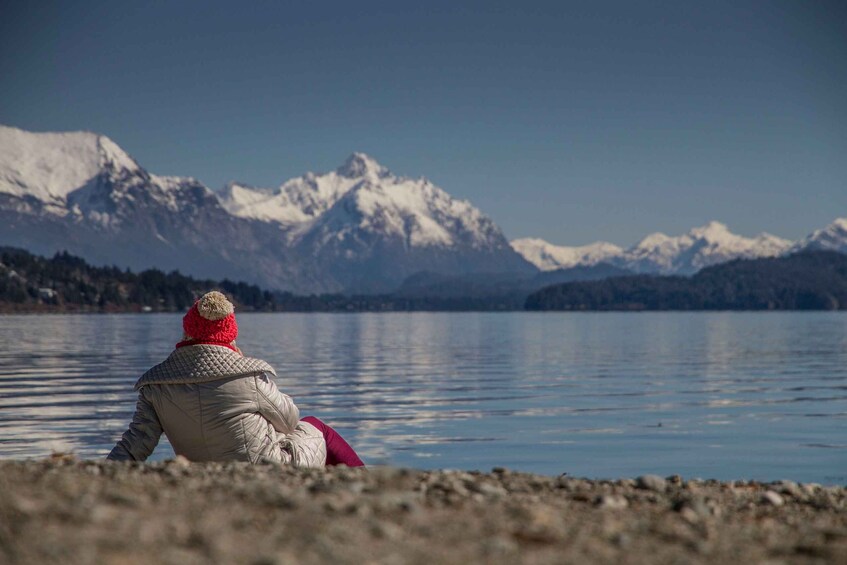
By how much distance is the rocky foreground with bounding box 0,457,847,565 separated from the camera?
6.34m

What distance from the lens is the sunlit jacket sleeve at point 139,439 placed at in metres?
12.4

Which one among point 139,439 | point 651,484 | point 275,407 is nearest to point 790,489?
point 651,484

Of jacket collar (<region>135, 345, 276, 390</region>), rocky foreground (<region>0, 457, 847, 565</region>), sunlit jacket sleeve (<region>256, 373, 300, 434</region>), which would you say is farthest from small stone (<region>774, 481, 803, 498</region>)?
jacket collar (<region>135, 345, 276, 390</region>)

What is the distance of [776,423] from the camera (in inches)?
1117

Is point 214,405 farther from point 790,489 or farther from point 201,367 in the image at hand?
point 790,489

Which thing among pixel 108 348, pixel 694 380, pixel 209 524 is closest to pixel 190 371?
pixel 209 524

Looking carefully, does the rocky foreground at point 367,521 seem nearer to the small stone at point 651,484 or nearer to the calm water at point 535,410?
the small stone at point 651,484

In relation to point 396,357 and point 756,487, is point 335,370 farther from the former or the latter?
point 756,487

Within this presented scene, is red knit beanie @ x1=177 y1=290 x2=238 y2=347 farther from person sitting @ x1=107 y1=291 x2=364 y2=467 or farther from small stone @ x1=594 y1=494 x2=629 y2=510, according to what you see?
small stone @ x1=594 y1=494 x2=629 y2=510

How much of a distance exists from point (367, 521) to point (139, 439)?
19.9ft

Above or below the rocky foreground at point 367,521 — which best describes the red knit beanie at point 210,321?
above

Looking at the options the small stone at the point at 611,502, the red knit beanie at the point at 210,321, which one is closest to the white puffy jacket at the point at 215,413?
the red knit beanie at the point at 210,321

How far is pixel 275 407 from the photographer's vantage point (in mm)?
12227

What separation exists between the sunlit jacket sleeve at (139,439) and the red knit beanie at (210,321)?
3.55 feet
